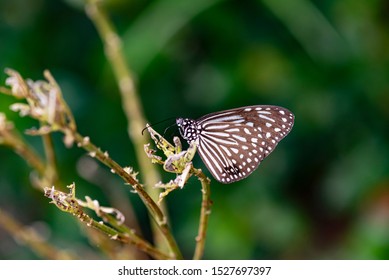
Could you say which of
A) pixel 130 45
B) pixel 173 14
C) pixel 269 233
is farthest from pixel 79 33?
pixel 269 233

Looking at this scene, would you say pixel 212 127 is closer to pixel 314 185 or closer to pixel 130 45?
pixel 130 45

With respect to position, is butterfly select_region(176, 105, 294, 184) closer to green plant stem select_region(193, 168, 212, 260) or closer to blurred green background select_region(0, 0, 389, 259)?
green plant stem select_region(193, 168, 212, 260)

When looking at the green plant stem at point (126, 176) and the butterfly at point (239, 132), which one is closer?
the green plant stem at point (126, 176)

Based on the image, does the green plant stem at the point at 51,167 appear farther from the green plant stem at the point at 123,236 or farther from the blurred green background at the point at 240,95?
the blurred green background at the point at 240,95

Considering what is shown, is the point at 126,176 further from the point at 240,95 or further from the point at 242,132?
the point at 240,95

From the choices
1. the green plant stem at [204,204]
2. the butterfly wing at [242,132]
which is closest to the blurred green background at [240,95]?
the butterfly wing at [242,132]

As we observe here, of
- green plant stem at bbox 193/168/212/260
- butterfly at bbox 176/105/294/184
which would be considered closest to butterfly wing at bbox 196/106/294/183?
butterfly at bbox 176/105/294/184
